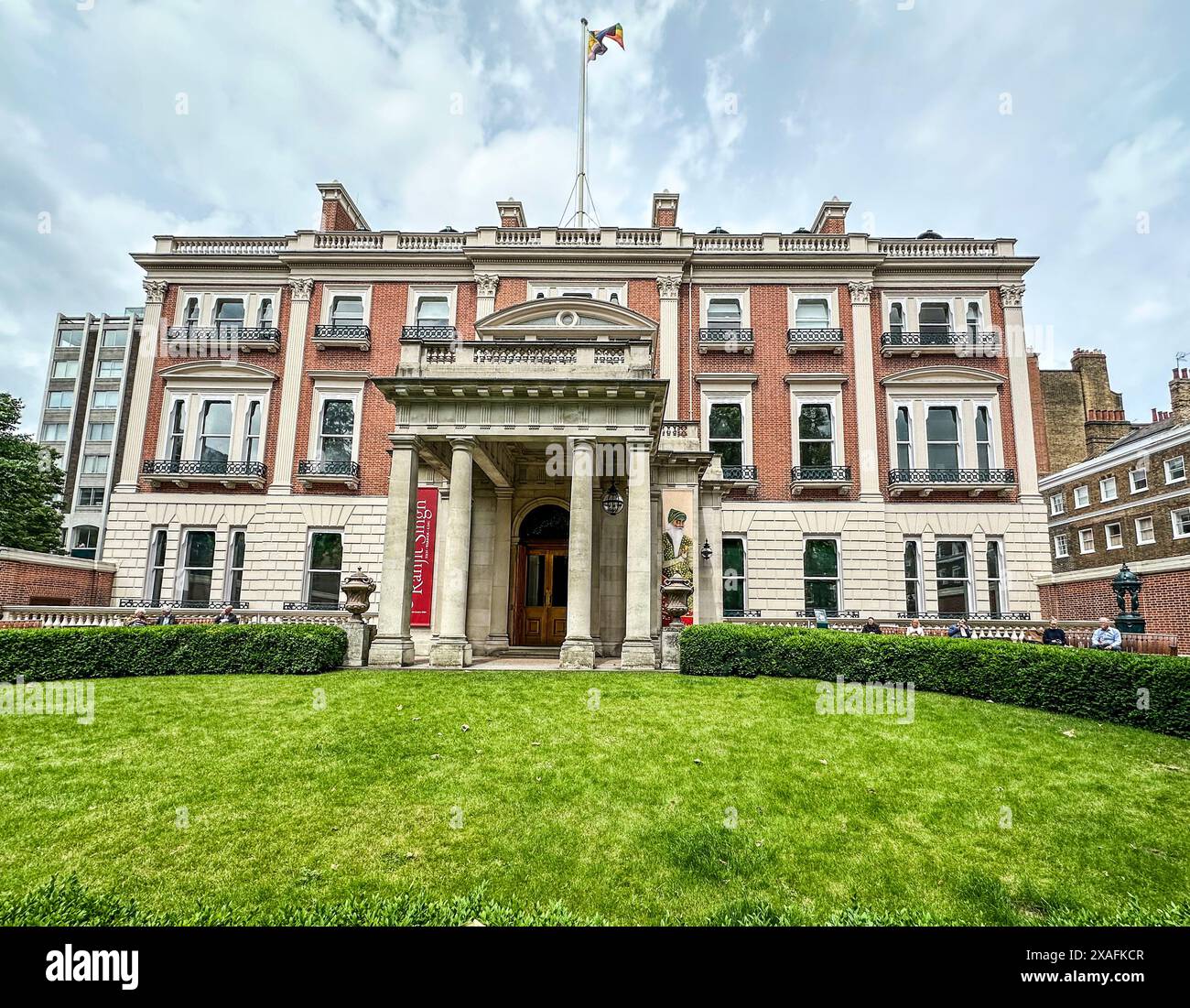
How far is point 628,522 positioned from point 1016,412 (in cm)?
1708

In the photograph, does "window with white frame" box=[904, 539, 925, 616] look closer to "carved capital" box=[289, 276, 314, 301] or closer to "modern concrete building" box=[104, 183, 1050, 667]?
"modern concrete building" box=[104, 183, 1050, 667]

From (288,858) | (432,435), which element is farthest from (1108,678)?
(432,435)

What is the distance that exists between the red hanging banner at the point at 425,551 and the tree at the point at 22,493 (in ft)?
79.2

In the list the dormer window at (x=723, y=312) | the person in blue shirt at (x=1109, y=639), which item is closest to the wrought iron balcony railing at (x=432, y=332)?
the dormer window at (x=723, y=312)

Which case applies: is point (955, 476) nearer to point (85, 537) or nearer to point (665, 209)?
point (665, 209)

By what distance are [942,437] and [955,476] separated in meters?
1.74

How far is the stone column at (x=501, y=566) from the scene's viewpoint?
1786 centimetres

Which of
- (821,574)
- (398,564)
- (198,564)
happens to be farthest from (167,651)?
(821,574)

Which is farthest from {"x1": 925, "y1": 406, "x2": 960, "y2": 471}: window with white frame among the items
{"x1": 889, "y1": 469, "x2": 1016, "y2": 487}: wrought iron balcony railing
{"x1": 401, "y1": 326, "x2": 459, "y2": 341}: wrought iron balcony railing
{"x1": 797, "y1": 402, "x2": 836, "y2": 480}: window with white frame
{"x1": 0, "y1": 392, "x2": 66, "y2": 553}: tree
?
{"x1": 0, "y1": 392, "x2": 66, "y2": 553}: tree

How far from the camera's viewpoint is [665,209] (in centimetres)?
2466

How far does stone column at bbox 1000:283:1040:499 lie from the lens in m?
21.8

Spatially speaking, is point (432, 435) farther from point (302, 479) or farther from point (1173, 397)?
point (1173, 397)

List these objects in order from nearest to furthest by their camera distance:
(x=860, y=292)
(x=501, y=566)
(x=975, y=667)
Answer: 1. (x=975, y=667)
2. (x=501, y=566)
3. (x=860, y=292)

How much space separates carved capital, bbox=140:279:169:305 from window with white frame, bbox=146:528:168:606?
9211mm
